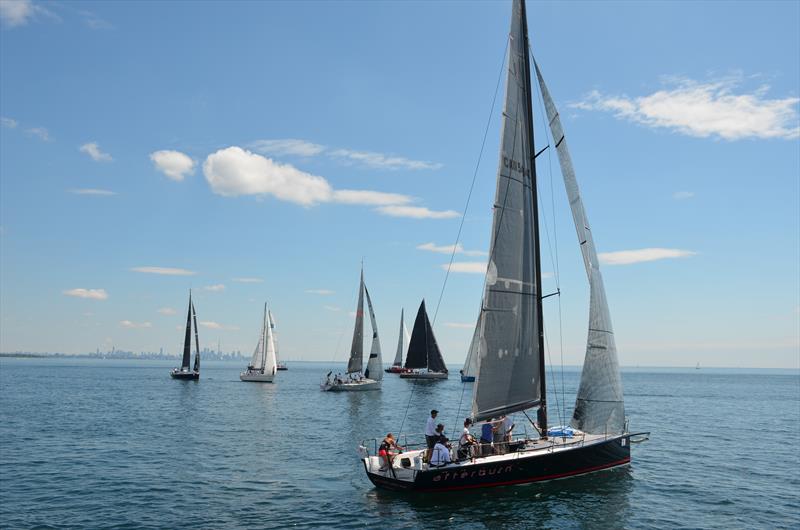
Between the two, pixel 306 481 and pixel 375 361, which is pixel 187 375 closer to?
pixel 375 361

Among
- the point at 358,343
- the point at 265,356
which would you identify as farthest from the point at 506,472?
the point at 265,356

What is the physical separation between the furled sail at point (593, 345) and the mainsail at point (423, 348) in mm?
71272

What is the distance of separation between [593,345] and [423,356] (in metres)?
80.0

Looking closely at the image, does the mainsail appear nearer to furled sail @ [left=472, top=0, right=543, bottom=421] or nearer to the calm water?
the calm water

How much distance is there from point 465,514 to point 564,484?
5.98m

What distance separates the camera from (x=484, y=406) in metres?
22.7

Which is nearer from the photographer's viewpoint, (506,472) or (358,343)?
(506,472)

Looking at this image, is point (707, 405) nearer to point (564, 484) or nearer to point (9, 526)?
point (564, 484)

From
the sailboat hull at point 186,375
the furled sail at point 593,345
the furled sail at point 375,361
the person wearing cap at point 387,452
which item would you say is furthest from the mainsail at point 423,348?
the person wearing cap at point 387,452

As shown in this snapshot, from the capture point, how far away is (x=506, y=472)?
2161 cm

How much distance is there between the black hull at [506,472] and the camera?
68.9ft

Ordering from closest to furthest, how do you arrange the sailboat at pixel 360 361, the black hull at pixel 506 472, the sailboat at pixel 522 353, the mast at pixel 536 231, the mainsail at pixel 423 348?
the black hull at pixel 506 472, the sailboat at pixel 522 353, the mast at pixel 536 231, the sailboat at pixel 360 361, the mainsail at pixel 423 348

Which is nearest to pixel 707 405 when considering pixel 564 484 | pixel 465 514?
pixel 564 484

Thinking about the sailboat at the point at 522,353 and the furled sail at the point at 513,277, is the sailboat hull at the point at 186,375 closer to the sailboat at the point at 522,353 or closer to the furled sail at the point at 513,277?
the sailboat at the point at 522,353
